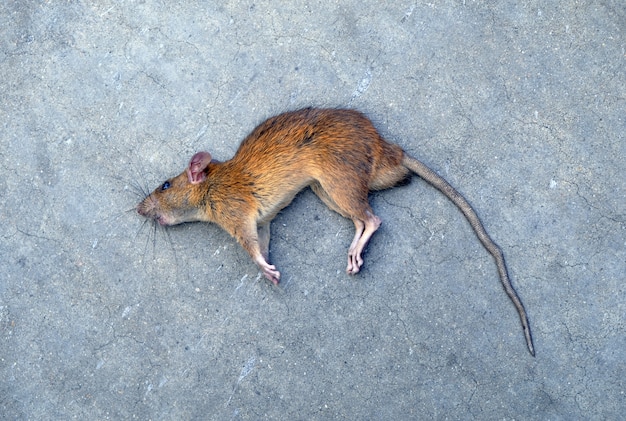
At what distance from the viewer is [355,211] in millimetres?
4070

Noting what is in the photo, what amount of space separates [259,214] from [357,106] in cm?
108

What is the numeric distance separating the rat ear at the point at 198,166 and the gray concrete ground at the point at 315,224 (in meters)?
0.41

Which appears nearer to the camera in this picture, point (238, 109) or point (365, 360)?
point (365, 360)

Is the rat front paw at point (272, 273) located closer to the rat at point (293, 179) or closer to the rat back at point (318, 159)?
the rat at point (293, 179)

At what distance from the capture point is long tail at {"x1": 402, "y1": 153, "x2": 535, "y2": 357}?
13.6 feet

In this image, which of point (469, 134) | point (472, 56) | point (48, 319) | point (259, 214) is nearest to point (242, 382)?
point (259, 214)

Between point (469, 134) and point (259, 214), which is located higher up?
point (469, 134)

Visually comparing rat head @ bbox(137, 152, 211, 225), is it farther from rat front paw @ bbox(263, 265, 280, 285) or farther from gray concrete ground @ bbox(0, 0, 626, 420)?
rat front paw @ bbox(263, 265, 280, 285)

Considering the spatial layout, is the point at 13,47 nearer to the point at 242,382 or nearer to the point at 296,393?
the point at 242,382

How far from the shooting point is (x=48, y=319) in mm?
4281

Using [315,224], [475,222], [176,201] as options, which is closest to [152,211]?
[176,201]

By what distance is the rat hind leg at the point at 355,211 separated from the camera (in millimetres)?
4043

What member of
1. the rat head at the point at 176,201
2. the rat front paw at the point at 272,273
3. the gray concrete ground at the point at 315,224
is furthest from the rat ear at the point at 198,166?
the rat front paw at the point at 272,273

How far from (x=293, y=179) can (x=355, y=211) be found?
17.8 inches
